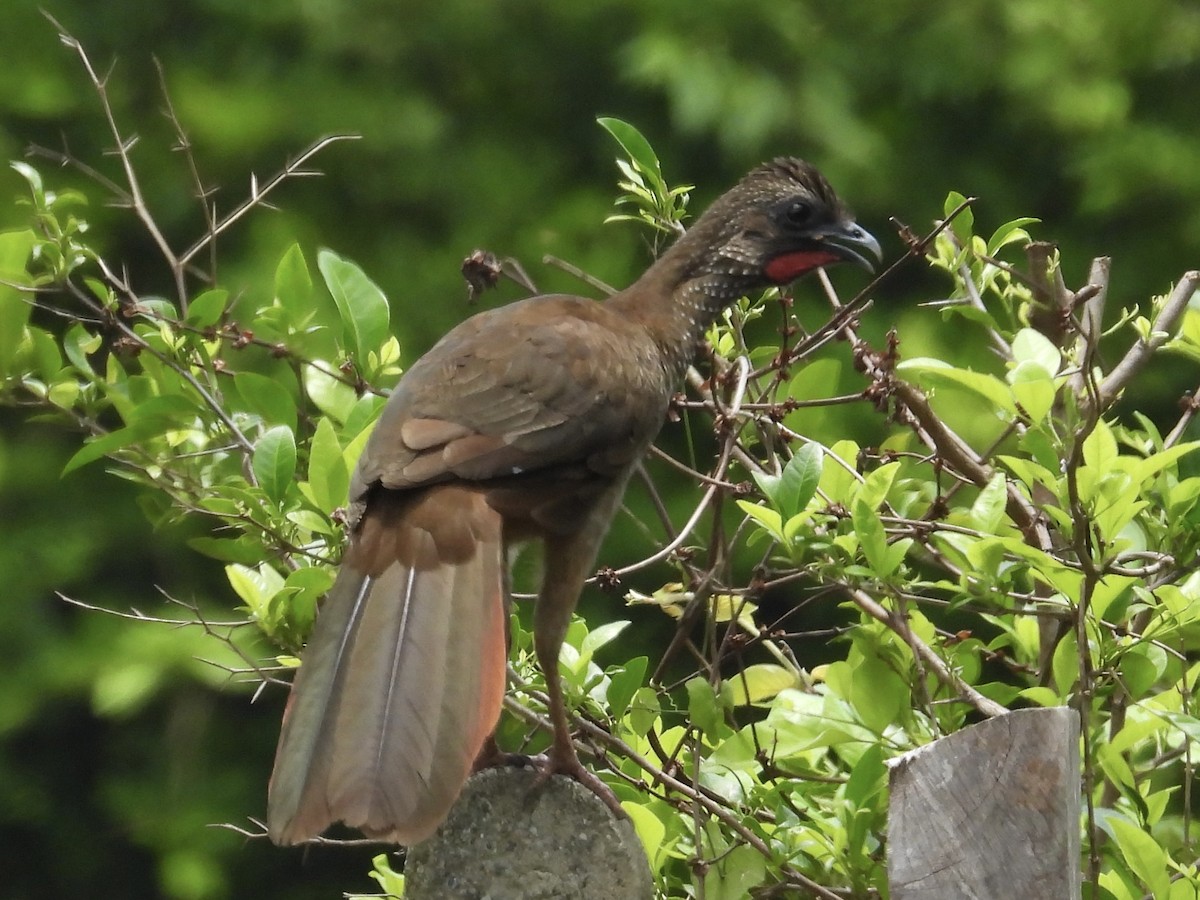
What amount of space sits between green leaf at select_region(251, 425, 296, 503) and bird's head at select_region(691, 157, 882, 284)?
96 cm

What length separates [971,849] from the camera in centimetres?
174

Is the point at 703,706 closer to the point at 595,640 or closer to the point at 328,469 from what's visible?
the point at 595,640

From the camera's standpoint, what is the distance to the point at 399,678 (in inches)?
73.5

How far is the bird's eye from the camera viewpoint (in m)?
3.05

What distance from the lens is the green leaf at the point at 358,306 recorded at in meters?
2.63

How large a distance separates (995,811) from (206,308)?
4.88ft

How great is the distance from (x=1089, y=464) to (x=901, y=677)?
18.1 inches

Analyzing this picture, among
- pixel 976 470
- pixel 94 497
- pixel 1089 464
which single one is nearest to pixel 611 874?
pixel 1089 464

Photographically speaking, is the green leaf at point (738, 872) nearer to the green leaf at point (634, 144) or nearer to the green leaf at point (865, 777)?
the green leaf at point (865, 777)

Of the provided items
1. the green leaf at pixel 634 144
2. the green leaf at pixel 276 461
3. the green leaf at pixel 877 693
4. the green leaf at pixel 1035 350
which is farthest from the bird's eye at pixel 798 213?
the green leaf at pixel 276 461

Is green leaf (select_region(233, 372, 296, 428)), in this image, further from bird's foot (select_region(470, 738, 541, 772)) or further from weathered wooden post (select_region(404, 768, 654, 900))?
weathered wooden post (select_region(404, 768, 654, 900))

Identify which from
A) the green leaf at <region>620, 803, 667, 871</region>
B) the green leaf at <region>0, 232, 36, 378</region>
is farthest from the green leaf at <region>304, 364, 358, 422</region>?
the green leaf at <region>620, 803, 667, 871</region>

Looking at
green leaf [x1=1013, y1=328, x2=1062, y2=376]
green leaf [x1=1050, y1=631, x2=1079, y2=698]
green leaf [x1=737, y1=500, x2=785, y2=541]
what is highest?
green leaf [x1=1013, y1=328, x2=1062, y2=376]

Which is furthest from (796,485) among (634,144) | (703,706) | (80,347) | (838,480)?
(80,347)
